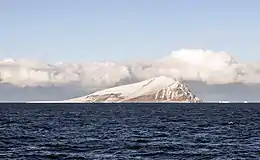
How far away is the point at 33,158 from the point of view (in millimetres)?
54375

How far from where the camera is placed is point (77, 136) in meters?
80.1

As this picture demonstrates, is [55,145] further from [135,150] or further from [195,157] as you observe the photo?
[195,157]

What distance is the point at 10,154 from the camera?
5738 cm

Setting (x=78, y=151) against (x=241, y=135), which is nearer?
(x=78, y=151)

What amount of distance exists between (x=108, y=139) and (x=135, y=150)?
1403 centimetres

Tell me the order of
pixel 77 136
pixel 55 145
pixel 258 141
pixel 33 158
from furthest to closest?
1. pixel 77 136
2. pixel 258 141
3. pixel 55 145
4. pixel 33 158

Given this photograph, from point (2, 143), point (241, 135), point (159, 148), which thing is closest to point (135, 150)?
point (159, 148)

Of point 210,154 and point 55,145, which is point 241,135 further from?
point 55,145

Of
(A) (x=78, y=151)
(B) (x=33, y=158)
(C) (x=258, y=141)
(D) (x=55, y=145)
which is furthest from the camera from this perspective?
(C) (x=258, y=141)

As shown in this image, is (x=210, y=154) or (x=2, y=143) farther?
(x=2, y=143)

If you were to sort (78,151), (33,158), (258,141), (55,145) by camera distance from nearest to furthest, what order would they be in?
(33,158), (78,151), (55,145), (258,141)

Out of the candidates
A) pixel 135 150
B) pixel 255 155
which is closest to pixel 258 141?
pixel 255 155

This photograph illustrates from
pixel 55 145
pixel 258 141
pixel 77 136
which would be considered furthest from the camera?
pixel 77 136

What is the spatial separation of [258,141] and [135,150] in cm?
2132
